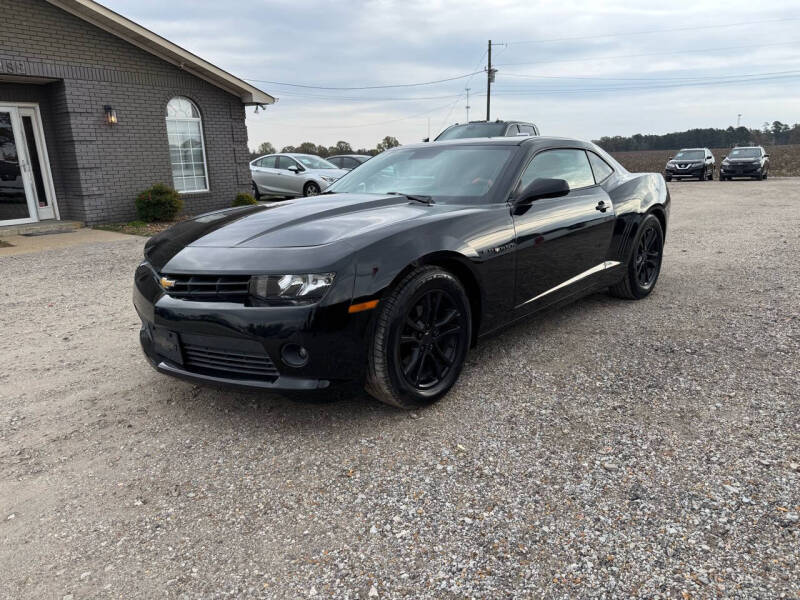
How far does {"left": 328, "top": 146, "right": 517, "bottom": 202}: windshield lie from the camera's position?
3758 millimetres

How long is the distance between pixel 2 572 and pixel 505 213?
300cm

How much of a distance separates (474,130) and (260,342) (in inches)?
466

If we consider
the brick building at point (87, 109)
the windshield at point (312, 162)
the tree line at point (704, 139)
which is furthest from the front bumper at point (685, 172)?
the tree line at point (704, 139)

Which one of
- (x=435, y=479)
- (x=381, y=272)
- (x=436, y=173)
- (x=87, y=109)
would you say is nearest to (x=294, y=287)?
(x=381, y=272)

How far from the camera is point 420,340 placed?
9.99 ft

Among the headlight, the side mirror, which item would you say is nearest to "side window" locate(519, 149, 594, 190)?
the side mirror

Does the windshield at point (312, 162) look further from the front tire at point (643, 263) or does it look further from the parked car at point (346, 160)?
the front tire at point (643, 263)

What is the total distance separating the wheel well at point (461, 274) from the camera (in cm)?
300

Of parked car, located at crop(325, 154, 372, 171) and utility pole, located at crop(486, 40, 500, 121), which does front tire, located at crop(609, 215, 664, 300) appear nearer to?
parked car, located at crop(325, 154, 372, 171)

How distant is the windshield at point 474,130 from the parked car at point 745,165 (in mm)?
16881

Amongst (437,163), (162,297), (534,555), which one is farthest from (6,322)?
(534,555)

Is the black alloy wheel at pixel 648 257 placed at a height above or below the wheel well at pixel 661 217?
below

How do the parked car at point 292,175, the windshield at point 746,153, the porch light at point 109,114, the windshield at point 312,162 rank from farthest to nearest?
the windshield at point 746,153 < the windshield at point 312,162 < the parked car at point 292,175 < the porch light at point 109,114

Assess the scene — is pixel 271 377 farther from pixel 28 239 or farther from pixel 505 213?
pixel 28 239
